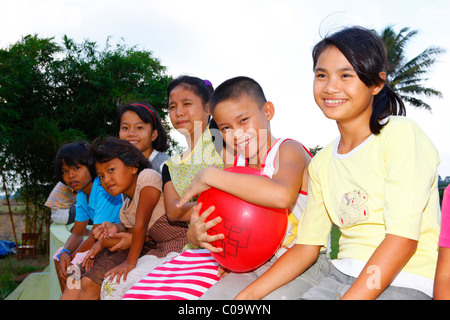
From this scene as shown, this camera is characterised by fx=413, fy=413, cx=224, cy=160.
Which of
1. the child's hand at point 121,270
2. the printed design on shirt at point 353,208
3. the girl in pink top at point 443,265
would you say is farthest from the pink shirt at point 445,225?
the child's hand at point 121,270

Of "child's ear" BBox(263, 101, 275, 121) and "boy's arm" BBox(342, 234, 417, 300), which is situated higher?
"child's ear" BBox(263, 101, 275, 121)

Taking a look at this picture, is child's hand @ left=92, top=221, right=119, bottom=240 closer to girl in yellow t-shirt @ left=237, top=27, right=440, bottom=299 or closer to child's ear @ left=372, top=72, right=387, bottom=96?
girl in yellow t-shirt @ left=237, top=27, right=440, bottom=299

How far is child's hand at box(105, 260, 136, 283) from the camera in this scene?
2.72 meters

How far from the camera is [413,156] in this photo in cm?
165

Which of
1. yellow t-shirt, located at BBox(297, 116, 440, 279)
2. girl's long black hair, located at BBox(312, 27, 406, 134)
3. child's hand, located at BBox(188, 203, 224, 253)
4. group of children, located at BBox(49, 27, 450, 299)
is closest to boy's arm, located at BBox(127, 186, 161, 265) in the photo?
group of children, located at BBox(49, 27, 450, 299)

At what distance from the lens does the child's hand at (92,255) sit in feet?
10.2

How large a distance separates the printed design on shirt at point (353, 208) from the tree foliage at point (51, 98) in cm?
886

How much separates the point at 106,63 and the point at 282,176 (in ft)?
35.4

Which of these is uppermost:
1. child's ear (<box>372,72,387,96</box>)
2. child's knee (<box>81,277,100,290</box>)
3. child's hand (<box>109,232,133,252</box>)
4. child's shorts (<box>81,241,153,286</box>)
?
child's ear (<box>372,72,387,96</box>)

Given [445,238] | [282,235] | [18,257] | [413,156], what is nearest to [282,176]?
[282,235]

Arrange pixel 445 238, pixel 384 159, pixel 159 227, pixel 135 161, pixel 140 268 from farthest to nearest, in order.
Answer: pixel 135 161 < pixel 159 227 < pixel 140 268 < pixel 384 159 < pixel 445 238

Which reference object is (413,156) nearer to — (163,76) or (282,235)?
(282,235)

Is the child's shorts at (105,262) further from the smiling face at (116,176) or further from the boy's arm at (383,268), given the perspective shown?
the boy's arm at (383,268)

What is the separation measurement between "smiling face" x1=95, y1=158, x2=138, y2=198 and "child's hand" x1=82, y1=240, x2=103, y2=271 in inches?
15.7
